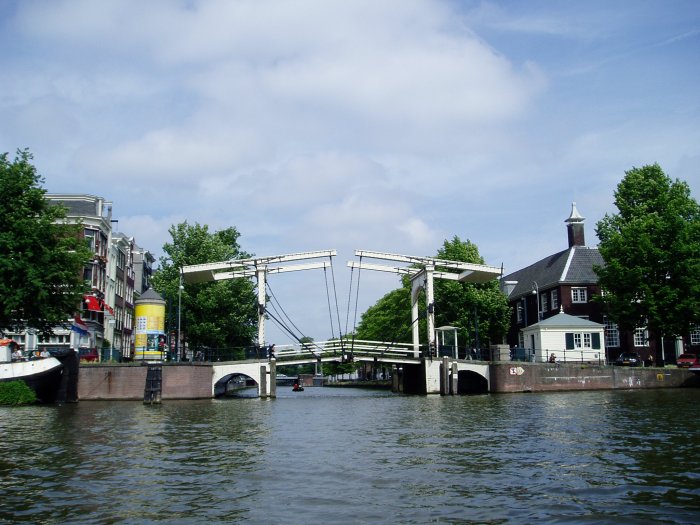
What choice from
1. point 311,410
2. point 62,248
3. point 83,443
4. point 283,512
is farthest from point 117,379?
→ point 283,512

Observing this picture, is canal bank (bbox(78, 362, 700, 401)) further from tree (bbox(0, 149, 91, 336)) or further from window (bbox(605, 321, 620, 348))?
window (bbox(605, 321, 620, 348))

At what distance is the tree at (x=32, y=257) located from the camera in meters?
32.9

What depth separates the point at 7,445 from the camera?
56.4 feet

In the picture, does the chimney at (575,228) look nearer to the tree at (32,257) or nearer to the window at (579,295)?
the window at (579,295)

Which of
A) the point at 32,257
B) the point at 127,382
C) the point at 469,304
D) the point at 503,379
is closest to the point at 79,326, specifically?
the point at 127,382

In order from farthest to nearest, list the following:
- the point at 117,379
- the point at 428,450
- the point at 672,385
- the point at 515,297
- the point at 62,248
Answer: the point at 515,297 < the point at 672,385 < the point at 117,379 < the point at 62,248 < the point at 428,450

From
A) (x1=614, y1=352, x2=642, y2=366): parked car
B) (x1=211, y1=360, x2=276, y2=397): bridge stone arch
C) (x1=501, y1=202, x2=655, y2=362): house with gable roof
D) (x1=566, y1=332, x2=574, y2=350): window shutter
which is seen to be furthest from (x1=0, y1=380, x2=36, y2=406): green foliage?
(x1=614, y1=352, x2=642, y2=366): parked car

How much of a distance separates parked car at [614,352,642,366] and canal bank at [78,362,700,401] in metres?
4.48

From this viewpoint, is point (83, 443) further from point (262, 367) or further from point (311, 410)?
point (262, 367)

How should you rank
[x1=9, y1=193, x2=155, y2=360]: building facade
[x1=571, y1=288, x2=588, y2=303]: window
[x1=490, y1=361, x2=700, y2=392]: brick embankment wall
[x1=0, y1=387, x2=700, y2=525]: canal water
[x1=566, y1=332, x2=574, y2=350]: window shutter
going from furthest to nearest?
[x1=571, y1=288, x2=588, y2=303]: window
[x1=9, y1=193, x2=155, y2=360]: building facade
[x1=566, y1=332, x2=574, y2=350]: window shutter
[x1=490, y1=361, x2=700, y2=392]: brick embankment wall
[x1=0, y1=387, x2=700, y2=525]: canal water

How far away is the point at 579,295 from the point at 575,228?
6389 mm

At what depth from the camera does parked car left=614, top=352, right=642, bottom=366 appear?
162 ft

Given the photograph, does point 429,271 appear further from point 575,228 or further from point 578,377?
point 575,228

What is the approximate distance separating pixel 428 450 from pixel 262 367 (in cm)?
2538
